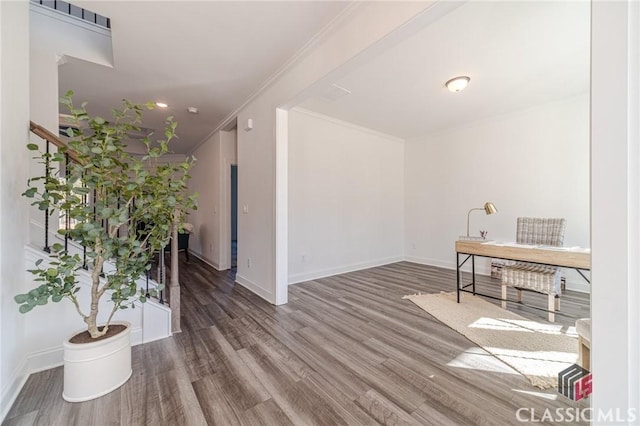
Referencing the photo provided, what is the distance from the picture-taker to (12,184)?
1541 millimetres

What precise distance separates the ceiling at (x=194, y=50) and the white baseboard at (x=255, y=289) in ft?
8.48

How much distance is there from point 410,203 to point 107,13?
527 centimetres

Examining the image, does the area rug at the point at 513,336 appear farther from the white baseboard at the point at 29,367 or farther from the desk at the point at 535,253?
the white baseboard at the point at 29,367

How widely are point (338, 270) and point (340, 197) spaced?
1.28 meters

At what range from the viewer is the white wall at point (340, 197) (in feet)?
13.0

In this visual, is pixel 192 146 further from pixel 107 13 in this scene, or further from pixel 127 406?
pixel 127 406

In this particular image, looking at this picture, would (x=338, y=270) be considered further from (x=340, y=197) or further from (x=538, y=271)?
(x=538, y=271)

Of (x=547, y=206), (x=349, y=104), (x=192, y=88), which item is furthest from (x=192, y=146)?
(x=547, y=206)

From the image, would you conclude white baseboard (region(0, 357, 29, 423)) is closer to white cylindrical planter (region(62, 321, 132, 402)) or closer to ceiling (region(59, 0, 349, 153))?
white cylindrical planter (region(62, 321, 132, 402))

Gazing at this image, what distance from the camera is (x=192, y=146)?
19.9ft

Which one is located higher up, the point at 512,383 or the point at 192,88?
the point at 192,88

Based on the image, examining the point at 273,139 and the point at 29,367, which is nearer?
the point at 29,367

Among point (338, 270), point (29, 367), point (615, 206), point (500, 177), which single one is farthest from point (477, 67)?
point (29, 367)

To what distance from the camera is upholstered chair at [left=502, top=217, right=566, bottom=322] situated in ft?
8.52
